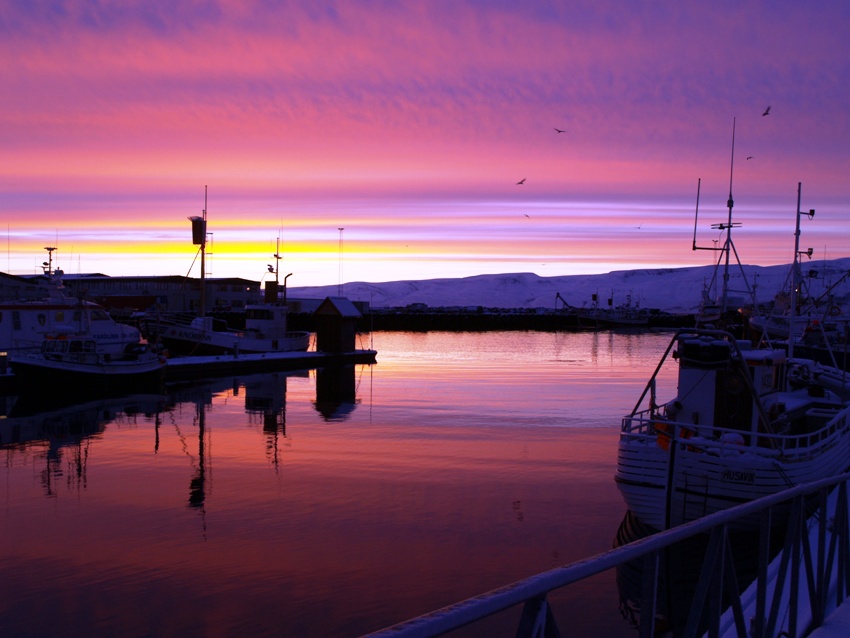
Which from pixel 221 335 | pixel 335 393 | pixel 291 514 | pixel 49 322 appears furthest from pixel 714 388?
pixel 221 335

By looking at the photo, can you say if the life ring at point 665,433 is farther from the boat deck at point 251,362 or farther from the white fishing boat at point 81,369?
the boat deck at point 251,362

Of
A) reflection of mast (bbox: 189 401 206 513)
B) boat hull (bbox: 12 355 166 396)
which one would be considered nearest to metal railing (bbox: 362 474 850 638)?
reflection of mast (bbox: 189 401 206 513)

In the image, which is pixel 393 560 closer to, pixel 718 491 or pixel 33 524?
pixel 718 491

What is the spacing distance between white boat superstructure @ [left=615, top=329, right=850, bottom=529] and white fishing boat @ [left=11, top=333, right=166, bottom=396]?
84.3 ft

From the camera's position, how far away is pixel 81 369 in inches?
1321

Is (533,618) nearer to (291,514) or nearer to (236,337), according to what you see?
(291,514)

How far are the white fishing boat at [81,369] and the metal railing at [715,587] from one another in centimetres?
3024

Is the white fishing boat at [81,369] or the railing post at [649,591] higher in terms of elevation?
the railing post at [649,591]

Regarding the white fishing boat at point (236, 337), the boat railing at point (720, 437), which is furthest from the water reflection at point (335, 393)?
the boat railing at point (720, 437)

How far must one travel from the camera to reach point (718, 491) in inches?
519

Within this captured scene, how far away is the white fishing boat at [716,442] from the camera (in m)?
13.2

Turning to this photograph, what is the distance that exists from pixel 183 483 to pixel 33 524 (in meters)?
3.66

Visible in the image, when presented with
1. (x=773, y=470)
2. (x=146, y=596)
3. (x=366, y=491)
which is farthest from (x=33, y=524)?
(x=773, y=470)

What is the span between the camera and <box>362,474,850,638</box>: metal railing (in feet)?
10.7
